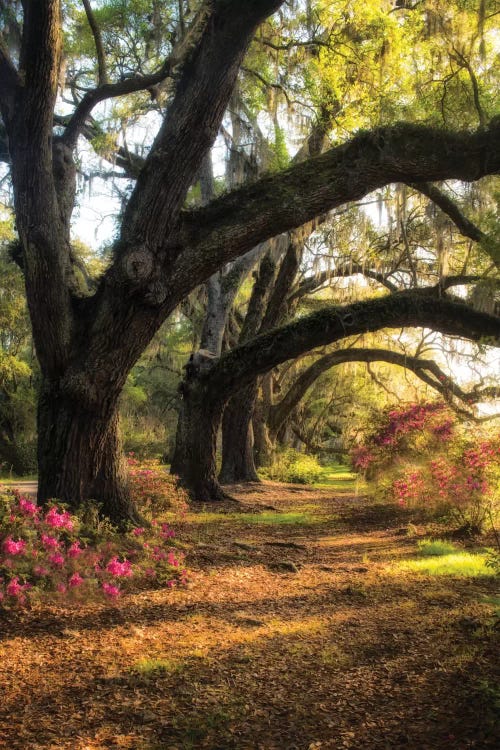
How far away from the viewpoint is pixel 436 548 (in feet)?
23.3

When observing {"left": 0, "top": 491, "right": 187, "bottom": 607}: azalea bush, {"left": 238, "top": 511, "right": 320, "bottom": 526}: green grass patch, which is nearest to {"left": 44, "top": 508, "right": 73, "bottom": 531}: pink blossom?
{"left": 0, "top": 491, "right": 187, "bottom": 607}: azalea bush

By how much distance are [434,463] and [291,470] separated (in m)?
9.27

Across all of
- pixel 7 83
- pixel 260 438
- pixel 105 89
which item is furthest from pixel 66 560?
pixel 260 438

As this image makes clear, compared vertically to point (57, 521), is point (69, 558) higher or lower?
lower

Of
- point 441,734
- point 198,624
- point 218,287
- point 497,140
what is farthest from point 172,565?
point 218,287

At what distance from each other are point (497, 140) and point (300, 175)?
1.94m

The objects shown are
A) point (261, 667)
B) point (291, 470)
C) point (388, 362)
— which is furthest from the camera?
point (291, 470)

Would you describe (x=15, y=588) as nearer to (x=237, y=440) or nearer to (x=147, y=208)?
(x=147, y=208)

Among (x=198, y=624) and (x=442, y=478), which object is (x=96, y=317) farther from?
(x=442, y=478)

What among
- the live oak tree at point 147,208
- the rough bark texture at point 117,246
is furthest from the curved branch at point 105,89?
the rough bark texture at point 117,246

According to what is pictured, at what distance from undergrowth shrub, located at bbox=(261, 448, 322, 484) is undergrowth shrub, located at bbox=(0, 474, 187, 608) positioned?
1133 cm

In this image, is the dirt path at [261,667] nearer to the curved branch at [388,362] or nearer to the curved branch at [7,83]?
the curved branch at [7,83]

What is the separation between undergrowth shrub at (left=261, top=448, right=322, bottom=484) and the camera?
17.2 meters

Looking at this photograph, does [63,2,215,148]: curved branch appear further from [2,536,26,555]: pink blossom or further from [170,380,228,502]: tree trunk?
[170,380,228,502]: tree trunk
